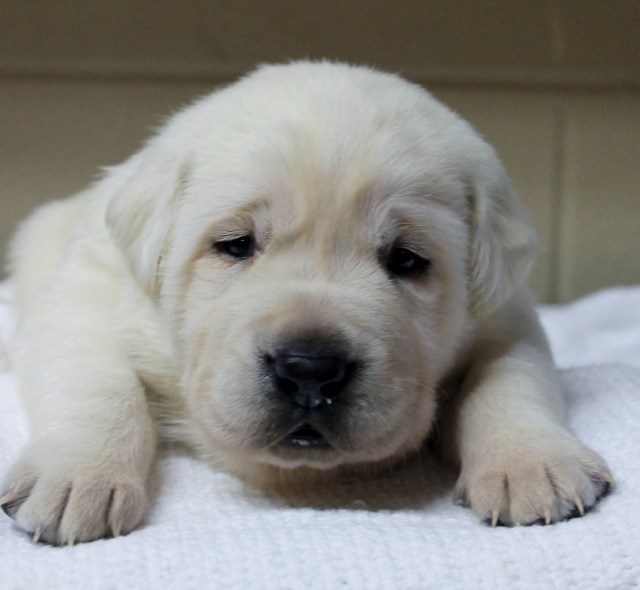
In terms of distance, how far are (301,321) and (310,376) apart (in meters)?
0.11

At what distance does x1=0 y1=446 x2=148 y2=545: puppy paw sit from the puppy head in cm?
21

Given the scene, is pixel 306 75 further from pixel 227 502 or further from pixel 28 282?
pixel 28 282

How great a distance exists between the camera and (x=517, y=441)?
194 cm

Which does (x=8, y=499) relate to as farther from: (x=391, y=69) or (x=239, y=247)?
(x=391, y=69)

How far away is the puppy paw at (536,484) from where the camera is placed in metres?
1.79

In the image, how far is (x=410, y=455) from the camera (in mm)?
2219

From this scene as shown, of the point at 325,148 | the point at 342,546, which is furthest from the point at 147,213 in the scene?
the point at 342,546

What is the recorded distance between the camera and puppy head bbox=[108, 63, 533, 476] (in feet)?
5.87

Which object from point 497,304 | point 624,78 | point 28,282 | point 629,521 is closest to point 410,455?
point 497,304

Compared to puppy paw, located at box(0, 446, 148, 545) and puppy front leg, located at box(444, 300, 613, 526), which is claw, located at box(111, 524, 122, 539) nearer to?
puppy paw, located at box(0, 446, 148, 545)

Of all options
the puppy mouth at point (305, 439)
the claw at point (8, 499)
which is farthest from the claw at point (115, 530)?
the puppy mouth at point (305, 439)

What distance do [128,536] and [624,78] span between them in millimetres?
3129

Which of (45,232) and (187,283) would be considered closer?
(187,283)

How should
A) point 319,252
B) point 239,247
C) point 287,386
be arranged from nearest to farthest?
point 287,386 → point 319,252 → point 239,247
